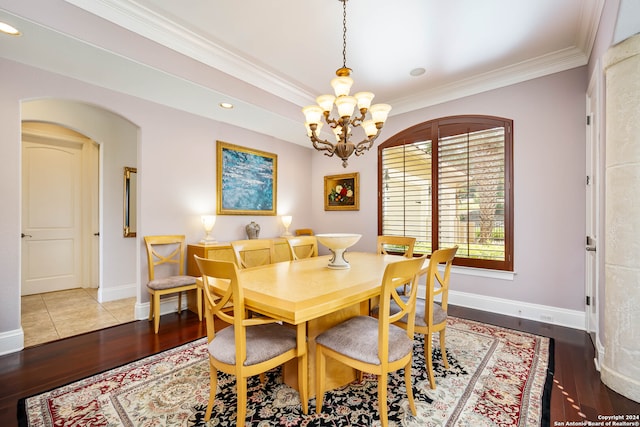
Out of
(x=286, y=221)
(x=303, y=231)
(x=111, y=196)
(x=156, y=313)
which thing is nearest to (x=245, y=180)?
(x=286, y=221)

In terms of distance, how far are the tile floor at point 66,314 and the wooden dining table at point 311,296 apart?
2317 millimetres

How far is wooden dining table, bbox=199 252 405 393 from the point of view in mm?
1394

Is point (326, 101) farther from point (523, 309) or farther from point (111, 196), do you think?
point (111, 196)

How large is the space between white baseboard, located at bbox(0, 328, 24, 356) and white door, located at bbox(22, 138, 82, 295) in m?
2.40

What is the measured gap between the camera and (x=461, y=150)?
3.68 m

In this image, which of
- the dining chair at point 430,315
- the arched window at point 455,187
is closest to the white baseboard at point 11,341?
the dining chair at point 430,315

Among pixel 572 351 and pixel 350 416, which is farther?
pixel 572 351

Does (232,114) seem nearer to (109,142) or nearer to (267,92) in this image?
(267,92)

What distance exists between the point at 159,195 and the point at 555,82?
468cm

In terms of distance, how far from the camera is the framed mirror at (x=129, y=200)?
4.31 m

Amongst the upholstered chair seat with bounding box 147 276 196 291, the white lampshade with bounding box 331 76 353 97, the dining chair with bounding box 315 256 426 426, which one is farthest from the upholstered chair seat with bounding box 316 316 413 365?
the upholstered chair seat with bounding box 147 276 196 291

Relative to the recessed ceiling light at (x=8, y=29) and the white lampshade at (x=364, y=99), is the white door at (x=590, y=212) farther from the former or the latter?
the recessed ceiling light at (x=8, y=29)

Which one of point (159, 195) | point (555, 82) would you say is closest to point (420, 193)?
point (555, 82)

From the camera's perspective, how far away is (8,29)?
6.70 feet
